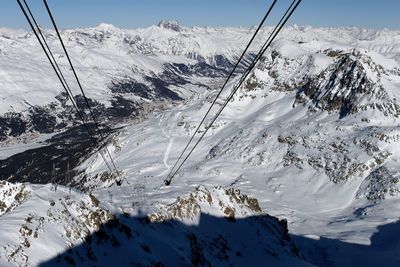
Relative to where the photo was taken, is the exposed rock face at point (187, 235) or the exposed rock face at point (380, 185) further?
the exposed rock face at point (380, 185)

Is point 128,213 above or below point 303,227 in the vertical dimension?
above

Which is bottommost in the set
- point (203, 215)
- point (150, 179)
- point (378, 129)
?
point (150, 179)

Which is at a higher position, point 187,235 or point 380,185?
point 380,185

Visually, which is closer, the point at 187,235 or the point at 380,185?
the point at 187,235

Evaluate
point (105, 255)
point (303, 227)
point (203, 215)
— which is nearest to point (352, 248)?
point (303, 227)

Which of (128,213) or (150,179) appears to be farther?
(150,179)

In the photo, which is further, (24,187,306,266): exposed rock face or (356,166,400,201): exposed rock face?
(356,166,400,201): exposed rock face

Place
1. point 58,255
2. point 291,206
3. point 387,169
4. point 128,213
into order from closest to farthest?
1. point 58,255
2. point 128,213
3. point 291,206
4. point 387,169

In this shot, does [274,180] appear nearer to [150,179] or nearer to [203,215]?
[150,179]

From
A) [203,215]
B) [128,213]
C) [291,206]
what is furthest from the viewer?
[291,206]
